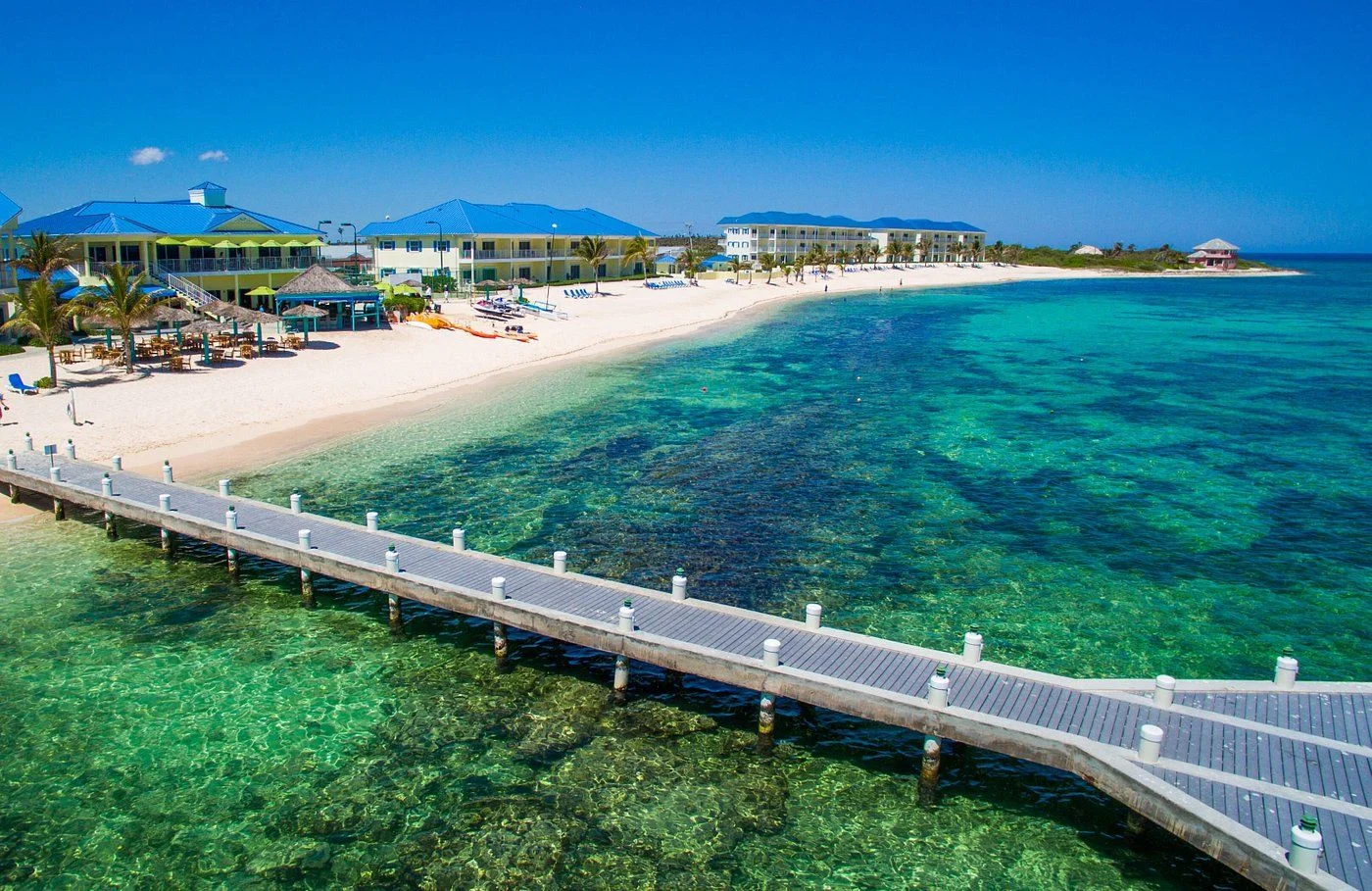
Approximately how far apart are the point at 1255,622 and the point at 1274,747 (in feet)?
25.3

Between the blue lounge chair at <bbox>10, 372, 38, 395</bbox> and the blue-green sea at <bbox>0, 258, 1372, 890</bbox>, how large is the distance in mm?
13674

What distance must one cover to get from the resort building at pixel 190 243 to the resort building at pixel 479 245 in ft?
72.4

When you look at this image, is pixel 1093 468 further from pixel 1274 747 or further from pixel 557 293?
pixel 557 293

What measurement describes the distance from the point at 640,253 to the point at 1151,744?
9642 cm

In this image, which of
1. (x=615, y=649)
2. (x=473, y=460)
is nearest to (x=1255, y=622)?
(x=615, y=649)

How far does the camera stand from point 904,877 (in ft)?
40.0

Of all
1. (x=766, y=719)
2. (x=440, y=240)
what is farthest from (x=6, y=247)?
(x=766, y=719)

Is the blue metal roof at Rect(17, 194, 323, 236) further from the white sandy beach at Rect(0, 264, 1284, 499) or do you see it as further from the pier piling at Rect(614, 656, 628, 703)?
the pier piling at Rect(614, 656, 628, 703)

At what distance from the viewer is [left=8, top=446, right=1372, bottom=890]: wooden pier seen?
11.6 metres

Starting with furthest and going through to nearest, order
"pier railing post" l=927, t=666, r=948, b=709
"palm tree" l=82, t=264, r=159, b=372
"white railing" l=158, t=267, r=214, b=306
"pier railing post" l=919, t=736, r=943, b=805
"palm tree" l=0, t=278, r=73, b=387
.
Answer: "white railing" l=158, t=267, r=214, b=306, "palm tree" l=82, t=264, r=159, b=372, "palm tree" l=0, t=278, r=73, b=387, "pier railing post" l=919, t=736, r=943, b=805, "pier railing post" l=927, t=666, r=948, b=709

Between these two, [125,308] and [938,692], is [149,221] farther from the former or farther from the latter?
[938,692]

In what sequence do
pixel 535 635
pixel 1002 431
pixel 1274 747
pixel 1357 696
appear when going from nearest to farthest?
pixel 1274 747, pixel 1357 696, pixel 535 635, pixel 1002 431

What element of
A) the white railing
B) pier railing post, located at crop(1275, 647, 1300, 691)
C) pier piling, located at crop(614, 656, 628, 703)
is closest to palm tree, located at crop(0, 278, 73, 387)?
the white railing

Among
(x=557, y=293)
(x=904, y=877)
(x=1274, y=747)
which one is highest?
(x=557, y=293)
